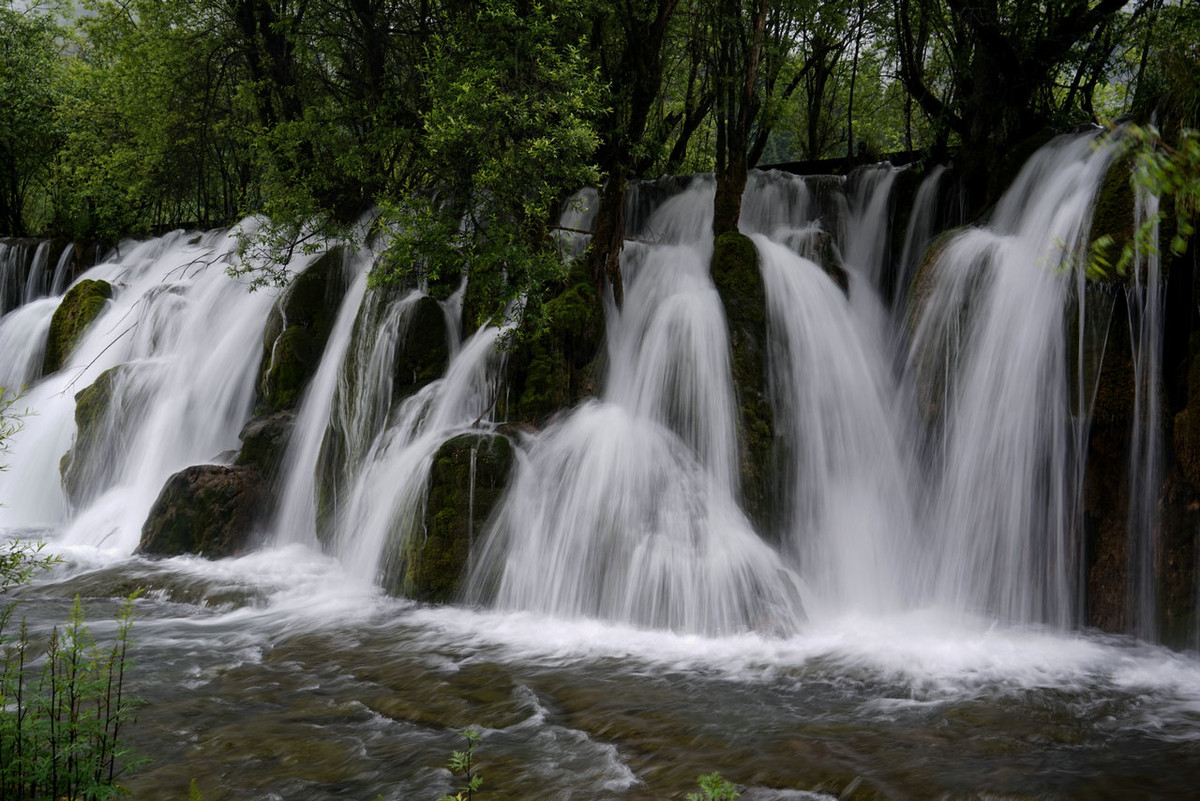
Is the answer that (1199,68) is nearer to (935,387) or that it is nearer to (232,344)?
(935,387)

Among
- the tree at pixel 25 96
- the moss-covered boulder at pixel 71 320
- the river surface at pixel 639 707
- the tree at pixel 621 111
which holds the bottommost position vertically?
the river surface at pixel 639 707

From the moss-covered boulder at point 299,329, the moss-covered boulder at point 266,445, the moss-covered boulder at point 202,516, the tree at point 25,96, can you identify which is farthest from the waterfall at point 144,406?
the tree at point 25,96

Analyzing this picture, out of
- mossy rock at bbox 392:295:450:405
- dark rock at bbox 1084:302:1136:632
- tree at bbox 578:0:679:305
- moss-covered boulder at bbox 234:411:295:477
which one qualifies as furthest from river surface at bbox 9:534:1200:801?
tree at bbox 578:0:679:305

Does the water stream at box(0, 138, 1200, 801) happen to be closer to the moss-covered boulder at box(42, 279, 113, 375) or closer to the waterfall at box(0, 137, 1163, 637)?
the waterfall at box(0, 137, 1163, 637)

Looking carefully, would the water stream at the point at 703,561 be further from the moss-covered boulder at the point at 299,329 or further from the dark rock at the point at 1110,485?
the moss-covered boulder at the point at 299,329

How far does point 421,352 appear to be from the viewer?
12328 millimetres

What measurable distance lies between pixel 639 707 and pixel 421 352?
729cm

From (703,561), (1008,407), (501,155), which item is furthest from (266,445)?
(1008,407)

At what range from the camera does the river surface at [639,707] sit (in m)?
5.28

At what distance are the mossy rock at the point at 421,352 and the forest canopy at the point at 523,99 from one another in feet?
2.83

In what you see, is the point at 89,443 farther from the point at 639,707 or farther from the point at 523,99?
the point at 639,707

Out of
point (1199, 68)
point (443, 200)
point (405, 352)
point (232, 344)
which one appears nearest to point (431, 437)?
point (405, 352)

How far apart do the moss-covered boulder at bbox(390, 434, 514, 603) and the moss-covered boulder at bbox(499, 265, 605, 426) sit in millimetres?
1059

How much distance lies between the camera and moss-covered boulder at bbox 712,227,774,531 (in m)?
9.79
